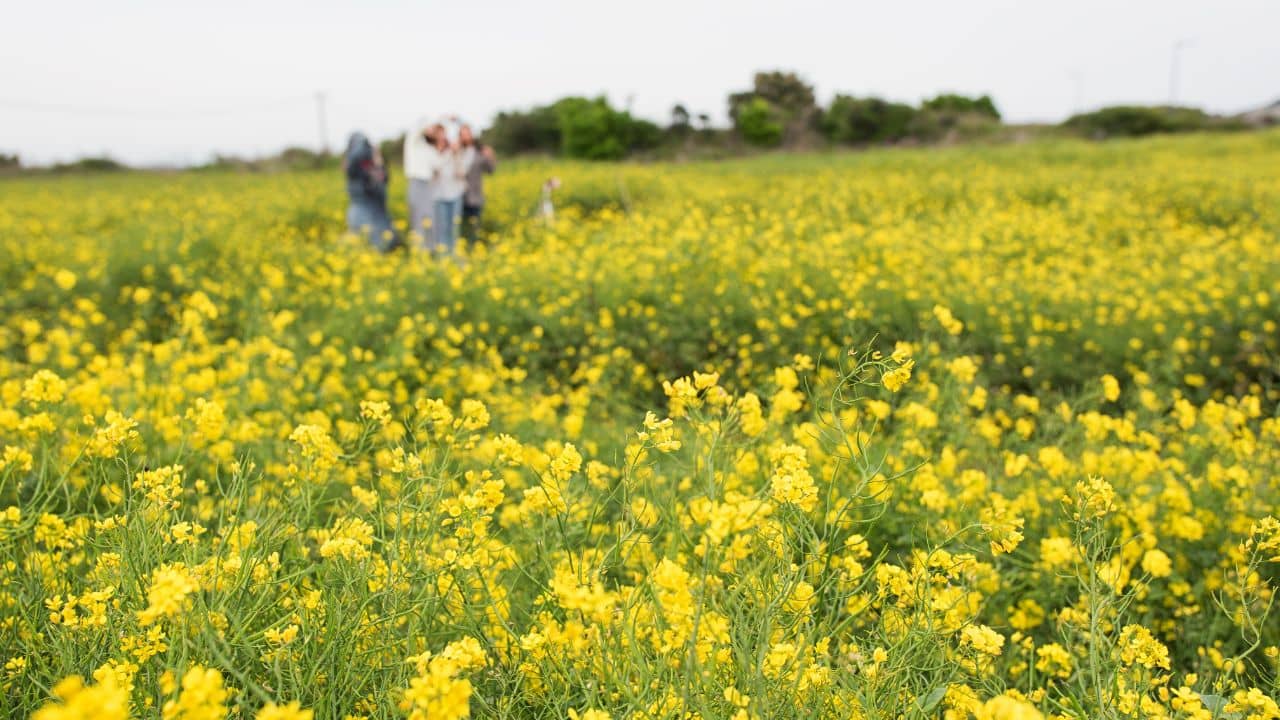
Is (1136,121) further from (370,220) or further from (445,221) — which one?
(370,220)

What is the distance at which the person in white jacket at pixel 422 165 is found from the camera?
29.1 feet

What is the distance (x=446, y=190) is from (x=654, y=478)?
7.47m

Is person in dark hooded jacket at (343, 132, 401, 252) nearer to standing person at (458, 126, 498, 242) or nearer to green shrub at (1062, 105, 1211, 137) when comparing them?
standing person at (458, 126, 498, 242)

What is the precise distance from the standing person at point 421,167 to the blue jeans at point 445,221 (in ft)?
0.32

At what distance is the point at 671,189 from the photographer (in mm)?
16094

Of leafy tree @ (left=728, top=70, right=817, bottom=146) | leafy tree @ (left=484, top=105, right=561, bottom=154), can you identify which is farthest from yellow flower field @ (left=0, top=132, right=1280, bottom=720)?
leafy tree @ (left=484, top=105, right=561, bottom=154)

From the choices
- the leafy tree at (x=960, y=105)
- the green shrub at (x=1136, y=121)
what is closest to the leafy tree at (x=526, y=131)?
the leafy tree at (x=960, y=105)

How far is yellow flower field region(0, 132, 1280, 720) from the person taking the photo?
155 cm

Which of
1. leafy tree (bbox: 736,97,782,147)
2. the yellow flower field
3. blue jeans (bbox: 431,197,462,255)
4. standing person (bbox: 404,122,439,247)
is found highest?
leafy tree (bbox: 736,97,782,147)

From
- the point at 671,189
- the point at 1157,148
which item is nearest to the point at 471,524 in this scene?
the point at 671,189

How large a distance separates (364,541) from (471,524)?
23cm

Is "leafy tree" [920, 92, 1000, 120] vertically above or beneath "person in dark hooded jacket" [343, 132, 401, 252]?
above

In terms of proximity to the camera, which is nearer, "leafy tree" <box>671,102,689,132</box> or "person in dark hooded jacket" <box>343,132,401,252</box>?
"person in dark hooded jacket" <box>343,132,401,252</box>

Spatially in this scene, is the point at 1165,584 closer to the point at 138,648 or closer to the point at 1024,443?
→ the point at 1024,443
